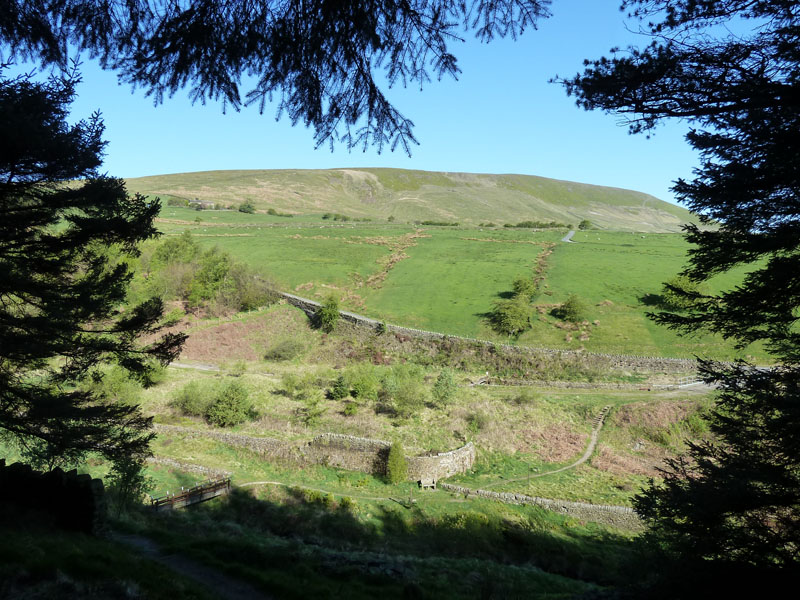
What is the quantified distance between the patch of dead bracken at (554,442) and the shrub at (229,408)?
59.6 ft

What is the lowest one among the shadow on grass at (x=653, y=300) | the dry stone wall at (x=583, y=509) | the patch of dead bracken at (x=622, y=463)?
the dry stone wall at (x=583, y=509)

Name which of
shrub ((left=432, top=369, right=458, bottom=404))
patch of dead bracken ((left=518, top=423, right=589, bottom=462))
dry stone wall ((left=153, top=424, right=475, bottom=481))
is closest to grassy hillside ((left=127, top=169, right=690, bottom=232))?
shrub ((left=432, top=369, right=458, bottom=404))

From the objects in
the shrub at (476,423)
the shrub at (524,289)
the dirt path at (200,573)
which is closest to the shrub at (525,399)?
the shrub at (476,423)

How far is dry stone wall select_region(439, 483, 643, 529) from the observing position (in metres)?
20.7

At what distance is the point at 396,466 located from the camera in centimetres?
2348

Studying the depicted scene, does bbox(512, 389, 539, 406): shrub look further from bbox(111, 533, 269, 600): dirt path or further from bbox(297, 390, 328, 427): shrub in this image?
bbox(111, 533, 269, 600): dirt path

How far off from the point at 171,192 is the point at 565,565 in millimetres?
143284

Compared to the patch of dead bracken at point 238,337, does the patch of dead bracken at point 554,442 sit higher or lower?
lower

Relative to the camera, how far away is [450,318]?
50375 mm

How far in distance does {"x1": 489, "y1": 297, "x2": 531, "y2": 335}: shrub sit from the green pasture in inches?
38.2

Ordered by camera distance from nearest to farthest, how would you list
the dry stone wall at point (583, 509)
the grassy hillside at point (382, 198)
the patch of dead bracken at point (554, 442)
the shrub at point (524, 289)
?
the dry stone wall at point (583, 509) < the patch of dead bracken at point (554, 442) < the shrub at point (524, 289) < the grassy hillside at point (382, 198)

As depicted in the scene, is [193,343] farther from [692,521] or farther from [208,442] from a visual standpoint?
[692,521]

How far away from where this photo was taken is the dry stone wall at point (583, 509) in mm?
20672

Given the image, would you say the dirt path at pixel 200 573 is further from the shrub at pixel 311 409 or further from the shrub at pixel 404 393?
the shrub at pixel 404 393
